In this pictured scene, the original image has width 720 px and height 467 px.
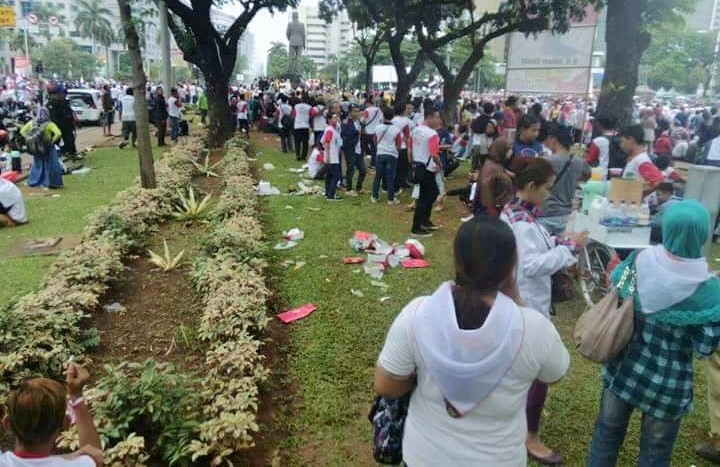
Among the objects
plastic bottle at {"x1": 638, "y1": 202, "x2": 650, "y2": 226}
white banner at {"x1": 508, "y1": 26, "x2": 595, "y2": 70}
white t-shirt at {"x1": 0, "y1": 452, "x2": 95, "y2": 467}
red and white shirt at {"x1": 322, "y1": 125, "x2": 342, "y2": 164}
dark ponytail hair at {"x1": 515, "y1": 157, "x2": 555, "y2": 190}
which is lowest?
white t-shirt at {"x1": 0, "y1": 452, "x2": 95, "y2": 467}

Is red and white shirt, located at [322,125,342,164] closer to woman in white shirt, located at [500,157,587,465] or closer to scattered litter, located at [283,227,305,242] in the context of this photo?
scattered litter, located at [283,227,305,242]

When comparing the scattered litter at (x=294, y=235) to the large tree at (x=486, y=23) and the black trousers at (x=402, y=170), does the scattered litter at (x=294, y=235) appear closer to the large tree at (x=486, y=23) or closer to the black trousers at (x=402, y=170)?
the black trousers at (x=402, y=170)

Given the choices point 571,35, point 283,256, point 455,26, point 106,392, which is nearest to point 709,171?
point 283,256

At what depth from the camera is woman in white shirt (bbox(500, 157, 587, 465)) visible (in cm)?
296

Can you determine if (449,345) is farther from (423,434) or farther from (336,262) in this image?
(336,262)

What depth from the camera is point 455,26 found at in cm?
1961

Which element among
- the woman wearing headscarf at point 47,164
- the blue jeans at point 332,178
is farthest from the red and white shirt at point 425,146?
the woman wearing headscarf at point 47,164

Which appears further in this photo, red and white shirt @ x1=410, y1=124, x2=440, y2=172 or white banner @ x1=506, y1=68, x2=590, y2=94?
white banner @ x1=506, y1=68, x2=590, y2=94

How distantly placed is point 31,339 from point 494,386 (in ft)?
12.0

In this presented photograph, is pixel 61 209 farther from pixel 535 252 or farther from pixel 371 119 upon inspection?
pixel 535 252

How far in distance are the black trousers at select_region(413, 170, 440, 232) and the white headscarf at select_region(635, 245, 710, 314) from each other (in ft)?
17.6

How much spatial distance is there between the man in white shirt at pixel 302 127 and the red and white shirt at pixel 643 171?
9.05 meters

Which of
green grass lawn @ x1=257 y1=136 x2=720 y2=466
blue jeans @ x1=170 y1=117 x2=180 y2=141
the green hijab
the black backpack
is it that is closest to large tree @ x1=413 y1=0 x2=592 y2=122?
the black backpack

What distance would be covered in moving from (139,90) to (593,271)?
22.9 ft
